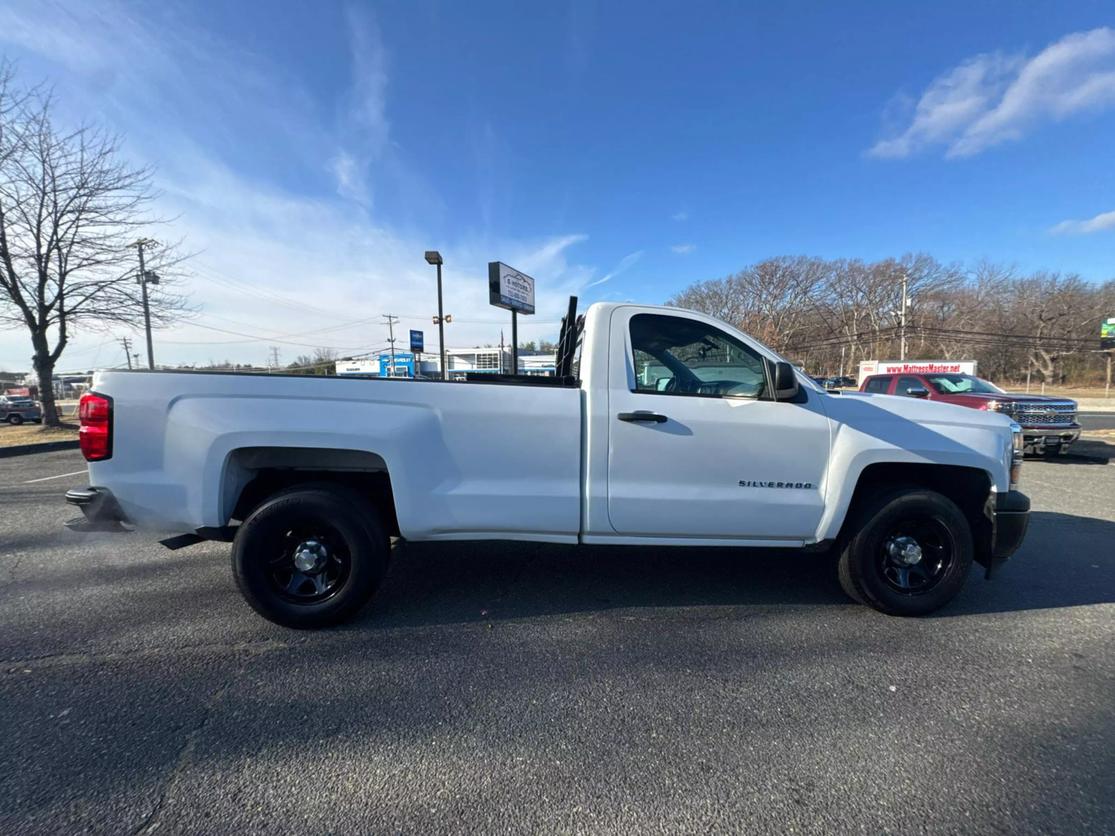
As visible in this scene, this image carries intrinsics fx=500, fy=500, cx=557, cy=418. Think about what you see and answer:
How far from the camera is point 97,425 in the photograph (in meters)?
2.87

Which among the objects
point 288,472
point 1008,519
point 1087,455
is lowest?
point 1087,455

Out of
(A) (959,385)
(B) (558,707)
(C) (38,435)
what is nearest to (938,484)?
(B) (558,707)

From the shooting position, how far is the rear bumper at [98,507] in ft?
9.45

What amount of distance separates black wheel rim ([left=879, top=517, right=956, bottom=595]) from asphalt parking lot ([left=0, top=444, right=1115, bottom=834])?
27 centimetres

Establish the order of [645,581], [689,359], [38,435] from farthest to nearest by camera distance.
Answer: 1. [38,435]
2. [645,581]
3. [689,359]

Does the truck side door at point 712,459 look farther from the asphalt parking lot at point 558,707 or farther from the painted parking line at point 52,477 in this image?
the painted parking line at point 52,477

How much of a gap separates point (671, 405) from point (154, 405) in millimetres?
3015

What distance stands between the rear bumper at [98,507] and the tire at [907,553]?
445 centimetres

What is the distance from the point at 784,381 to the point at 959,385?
415 inches

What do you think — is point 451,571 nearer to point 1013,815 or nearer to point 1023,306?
point 1013,815

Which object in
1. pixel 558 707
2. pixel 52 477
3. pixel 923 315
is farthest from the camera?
pixel 923 315

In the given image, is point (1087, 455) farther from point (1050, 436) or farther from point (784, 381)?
point (784, 381)

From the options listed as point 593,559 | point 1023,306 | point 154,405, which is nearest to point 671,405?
point 593,559

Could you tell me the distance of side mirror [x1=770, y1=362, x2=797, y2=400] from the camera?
301 cm
